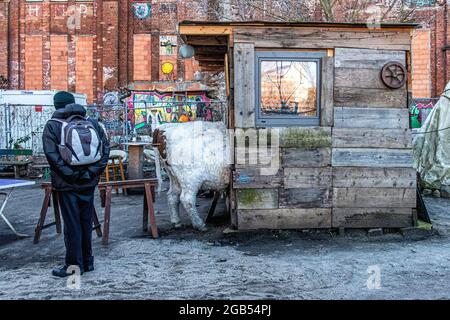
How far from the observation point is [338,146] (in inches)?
282

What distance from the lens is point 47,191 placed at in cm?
712

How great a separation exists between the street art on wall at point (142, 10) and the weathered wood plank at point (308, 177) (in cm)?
1988

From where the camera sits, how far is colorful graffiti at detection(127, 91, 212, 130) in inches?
794

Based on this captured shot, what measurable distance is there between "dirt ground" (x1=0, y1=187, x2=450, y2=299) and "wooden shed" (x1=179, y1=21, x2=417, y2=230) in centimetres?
45

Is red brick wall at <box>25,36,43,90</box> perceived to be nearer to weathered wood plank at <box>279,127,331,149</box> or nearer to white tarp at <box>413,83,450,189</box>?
white tarp at <box>413,83,450,189</box>

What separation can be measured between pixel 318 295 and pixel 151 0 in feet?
74.8

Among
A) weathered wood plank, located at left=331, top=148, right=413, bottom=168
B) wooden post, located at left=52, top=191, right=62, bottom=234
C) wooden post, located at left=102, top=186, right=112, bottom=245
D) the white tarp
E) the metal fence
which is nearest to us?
wooden post, located at left=102, top=186, right=112, bottom=245

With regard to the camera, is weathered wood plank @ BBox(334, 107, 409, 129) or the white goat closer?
weathered wood plank @ BBox(334, 107, 409, 129)

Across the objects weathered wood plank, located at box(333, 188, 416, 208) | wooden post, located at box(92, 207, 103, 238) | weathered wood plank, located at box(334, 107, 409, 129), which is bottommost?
wooden post, located at box(92, 207, 103, 238)

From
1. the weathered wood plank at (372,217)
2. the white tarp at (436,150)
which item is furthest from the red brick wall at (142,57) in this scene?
the weathered wood plank at (372,217)

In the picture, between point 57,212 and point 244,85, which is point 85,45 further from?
point 244,85

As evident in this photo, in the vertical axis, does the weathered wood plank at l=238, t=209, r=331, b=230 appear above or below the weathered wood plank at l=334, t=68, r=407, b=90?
below

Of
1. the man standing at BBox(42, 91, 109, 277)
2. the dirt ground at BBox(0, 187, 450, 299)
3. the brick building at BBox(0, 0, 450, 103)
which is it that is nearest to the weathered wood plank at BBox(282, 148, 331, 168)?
the dirt ground at BBox(0, 187, 450, 299)

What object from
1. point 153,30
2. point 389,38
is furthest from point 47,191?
point 153,30
